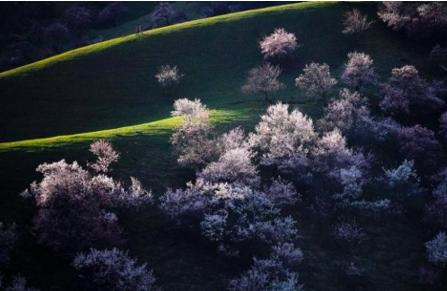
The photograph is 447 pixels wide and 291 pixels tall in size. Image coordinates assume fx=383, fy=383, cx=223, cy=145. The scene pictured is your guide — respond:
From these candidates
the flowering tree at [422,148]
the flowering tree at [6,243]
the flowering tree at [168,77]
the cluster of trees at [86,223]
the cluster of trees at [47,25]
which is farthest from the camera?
the cluster of trees at [47,25]

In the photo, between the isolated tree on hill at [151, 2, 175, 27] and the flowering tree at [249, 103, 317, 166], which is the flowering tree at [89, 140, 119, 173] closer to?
the flowering tree at [249, 103, 317, 166]

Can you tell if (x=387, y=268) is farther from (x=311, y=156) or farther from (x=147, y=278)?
(x=147, y=278)

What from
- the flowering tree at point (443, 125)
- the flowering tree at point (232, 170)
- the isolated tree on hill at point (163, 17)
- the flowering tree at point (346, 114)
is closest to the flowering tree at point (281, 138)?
the flowering tree at point (232, 170)

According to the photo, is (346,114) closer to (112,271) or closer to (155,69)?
(112,271)

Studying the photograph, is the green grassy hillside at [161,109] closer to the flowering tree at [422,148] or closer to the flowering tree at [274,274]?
the flowering tree at [274,274]

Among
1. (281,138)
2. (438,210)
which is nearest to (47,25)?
(281,138)

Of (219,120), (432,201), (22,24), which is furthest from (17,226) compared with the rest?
(22,24)
